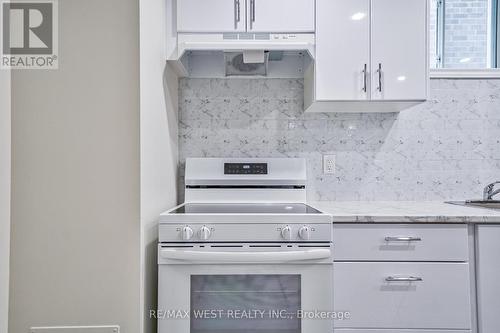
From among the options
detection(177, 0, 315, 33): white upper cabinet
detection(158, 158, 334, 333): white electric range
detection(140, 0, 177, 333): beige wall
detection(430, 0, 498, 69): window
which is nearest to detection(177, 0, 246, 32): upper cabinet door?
detection(177, 0, 315, 33): white upper cabinet

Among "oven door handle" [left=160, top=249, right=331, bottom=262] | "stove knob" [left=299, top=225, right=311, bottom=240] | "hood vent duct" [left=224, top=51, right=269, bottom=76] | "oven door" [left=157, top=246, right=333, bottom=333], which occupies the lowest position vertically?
"oven door" [left=157, top=246, right=333, bottom=333]

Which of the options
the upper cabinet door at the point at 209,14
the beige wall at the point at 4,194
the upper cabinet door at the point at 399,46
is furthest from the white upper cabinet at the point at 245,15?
the beige wall at the point at 4,194

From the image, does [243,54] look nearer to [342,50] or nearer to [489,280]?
[342,50]

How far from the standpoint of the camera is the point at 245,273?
1356 millimetres

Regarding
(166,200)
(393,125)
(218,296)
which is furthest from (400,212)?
(166,200)

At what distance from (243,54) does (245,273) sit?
1165 millimetres

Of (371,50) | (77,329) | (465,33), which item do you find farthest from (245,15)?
(77,329)

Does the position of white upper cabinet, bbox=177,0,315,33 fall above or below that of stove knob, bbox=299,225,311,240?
above

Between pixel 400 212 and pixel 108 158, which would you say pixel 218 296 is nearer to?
pixel 108 158

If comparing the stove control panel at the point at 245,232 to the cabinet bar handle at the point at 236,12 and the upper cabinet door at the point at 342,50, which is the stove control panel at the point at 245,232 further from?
the cabinet bar handle at the point at 236,12

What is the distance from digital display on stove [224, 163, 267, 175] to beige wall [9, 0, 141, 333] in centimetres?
73

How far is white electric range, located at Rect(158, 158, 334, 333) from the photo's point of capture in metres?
1.34

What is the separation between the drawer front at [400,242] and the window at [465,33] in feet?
4.20

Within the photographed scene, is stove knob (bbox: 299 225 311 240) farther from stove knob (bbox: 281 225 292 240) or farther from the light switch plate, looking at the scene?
the light switch plate
